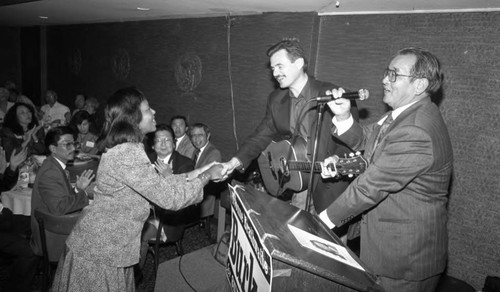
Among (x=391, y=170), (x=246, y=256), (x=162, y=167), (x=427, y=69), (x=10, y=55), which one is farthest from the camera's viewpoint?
(x=10, y=55)

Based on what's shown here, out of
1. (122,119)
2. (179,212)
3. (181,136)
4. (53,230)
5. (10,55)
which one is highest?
(10,55)

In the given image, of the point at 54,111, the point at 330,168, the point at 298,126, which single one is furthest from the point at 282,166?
the point at 54,111

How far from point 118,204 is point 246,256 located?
113 cm

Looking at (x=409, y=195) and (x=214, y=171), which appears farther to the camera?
(x=214, y=171)

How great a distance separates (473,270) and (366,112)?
6.26 ft

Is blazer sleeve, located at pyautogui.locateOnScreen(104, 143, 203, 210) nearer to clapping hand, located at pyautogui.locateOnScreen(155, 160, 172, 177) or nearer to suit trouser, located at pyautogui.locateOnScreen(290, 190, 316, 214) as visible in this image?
suit trouser, located at pyautogui.locateOnScreen(290, 190, 316, 214)

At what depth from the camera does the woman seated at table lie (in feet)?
7.25

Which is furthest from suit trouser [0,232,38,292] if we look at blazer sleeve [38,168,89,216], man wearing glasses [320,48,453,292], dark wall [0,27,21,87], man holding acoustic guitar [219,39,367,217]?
dark wall [0,27,21,87]

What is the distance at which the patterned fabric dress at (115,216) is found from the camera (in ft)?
7.23

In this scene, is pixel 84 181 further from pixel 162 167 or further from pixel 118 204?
pixel 118 204

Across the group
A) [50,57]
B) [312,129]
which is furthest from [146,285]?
[50,57]

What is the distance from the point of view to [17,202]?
12.9 ft

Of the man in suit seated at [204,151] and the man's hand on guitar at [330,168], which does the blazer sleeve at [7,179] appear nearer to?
the man in suit seated at [204,151]

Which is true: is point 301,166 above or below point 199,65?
below
